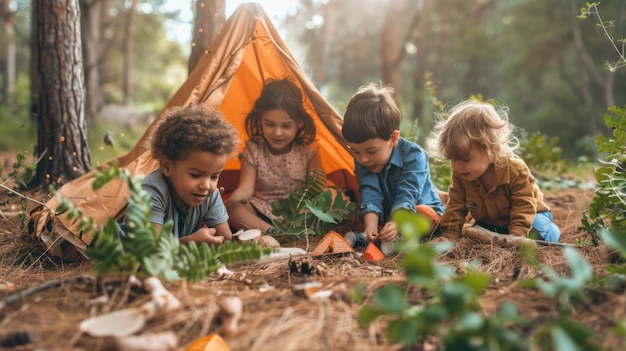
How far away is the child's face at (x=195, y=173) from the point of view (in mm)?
2557

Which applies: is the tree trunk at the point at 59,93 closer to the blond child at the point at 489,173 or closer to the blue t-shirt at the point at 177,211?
the blue t-shirt at the point at 177,211

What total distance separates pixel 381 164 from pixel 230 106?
4.71 feet

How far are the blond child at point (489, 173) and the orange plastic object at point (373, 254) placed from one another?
572 millimetres

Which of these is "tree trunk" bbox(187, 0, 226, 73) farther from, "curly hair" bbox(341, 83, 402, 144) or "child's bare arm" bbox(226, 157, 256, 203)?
"curly hair" bbox(341, 83, 402, 144)

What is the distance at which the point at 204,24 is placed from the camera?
159 inches

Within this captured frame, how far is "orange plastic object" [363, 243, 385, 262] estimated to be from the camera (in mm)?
2668

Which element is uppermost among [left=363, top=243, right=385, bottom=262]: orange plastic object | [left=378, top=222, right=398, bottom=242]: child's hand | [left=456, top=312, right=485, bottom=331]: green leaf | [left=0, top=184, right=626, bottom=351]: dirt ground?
[left=456, top=312, right=485, bottom=331]: green leaf

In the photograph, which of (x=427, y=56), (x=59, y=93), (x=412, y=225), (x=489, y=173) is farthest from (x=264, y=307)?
(x=427, y=56)

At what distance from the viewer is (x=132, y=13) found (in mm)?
13117

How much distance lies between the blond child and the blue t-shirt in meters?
1.40

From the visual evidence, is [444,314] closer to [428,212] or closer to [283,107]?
[428,212]

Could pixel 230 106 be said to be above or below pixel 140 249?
above

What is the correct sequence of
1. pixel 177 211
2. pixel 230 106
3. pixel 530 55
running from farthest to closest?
pixel 530 55 → pixel 230 106 → pixel 177 211

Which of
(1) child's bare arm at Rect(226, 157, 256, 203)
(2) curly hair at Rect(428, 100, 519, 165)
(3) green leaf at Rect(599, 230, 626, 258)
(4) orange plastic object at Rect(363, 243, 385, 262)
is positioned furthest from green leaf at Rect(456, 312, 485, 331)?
(1) child's bare arm at Rect(226, 157, 256, 203)
